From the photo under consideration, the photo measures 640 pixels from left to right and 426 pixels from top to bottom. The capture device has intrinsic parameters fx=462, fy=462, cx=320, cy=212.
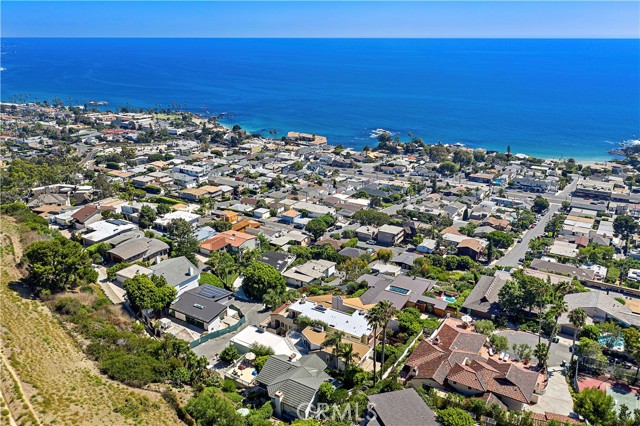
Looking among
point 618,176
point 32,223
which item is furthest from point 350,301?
point 618,176

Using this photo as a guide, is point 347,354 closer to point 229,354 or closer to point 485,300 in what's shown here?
point 229,354

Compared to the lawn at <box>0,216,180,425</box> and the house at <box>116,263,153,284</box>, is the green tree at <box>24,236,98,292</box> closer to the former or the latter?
the lawn at <box>0,216,180,425</box>

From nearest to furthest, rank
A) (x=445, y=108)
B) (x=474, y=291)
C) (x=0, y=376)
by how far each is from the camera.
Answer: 1. (x=0, y=376)
2. (x=474, y=291)
3. (x=445, y=108)

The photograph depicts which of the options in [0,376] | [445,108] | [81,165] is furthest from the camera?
[445,108]

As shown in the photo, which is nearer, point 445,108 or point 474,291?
point 474,291

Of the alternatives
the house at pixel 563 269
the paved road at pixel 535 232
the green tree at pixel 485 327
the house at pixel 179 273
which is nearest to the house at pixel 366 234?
the paved road at pixel 535 232

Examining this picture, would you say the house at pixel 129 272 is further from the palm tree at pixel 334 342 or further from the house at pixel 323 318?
the palm tree at pixel 334 342

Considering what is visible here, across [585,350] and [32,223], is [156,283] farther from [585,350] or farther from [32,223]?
[585,350]
